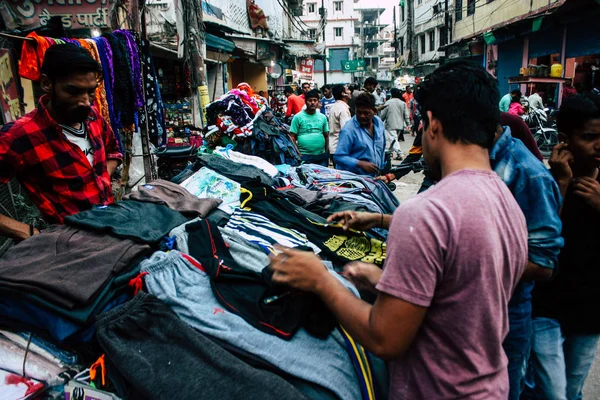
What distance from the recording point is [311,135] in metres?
6.41

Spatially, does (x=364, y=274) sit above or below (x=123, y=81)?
below

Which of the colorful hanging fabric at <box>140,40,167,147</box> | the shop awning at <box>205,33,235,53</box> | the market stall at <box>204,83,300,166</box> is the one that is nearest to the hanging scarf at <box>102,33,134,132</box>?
the colorful hanging fabric at <box>140,40,167,147</box>

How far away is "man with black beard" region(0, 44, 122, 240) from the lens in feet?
7.20

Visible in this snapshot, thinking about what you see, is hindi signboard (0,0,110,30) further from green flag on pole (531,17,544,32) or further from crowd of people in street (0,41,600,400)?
green flag on pole (531,17,544,32)

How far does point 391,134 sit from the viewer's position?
1110cm

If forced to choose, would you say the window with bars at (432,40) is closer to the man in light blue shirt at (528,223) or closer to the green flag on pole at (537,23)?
the green flag on pole at (537,23)

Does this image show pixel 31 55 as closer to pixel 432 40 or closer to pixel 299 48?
pixel 299 48

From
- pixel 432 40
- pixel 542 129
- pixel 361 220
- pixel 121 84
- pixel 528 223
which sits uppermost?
pixel 432 40

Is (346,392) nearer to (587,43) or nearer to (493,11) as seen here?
(587,43)

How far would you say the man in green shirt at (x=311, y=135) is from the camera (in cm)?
640

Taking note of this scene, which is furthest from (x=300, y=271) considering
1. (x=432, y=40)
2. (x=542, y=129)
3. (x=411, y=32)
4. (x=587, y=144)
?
(x=411, y=32)

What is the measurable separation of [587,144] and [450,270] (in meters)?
1.32

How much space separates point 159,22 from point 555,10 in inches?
482

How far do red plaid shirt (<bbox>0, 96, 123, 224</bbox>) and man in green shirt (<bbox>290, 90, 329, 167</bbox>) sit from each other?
4.14 meters
